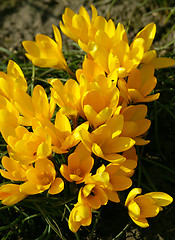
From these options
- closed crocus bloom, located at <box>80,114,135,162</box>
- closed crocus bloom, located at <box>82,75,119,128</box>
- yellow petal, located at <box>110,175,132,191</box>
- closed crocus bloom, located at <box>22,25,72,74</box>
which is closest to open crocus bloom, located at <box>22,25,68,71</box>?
closed crocus bloom, located at <box>22,25,72,74</box>

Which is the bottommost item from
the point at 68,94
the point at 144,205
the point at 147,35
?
the point at 144,205

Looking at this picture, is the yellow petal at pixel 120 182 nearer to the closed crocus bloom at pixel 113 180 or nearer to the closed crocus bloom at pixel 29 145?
the closed crocus bloom at pixel 113 180

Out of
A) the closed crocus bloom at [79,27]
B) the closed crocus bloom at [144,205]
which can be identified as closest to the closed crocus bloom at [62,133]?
the closed crocus bloom at [144,205]

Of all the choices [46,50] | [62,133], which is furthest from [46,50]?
[62,133]

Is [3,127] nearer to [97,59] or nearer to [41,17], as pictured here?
[97,59]

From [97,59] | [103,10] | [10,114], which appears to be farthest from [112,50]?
[103,10]

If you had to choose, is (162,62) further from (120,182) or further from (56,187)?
(56,187)
